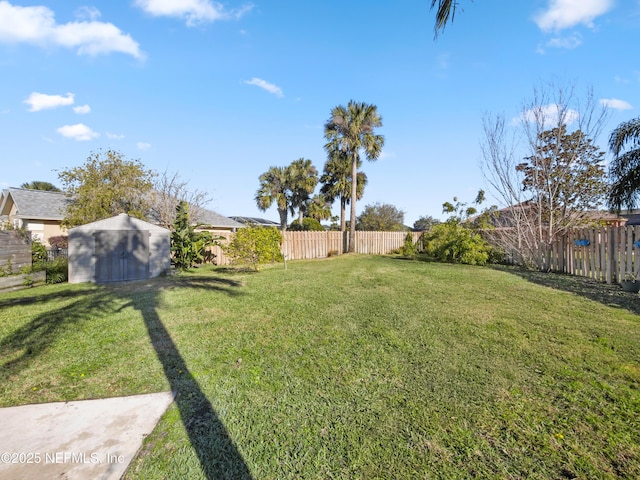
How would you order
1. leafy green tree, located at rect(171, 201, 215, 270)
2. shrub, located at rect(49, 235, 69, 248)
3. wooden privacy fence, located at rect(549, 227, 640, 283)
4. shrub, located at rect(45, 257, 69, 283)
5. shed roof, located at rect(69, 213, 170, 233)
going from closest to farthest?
1. wooden privacy fence, located at rect(549, 227, 640, 283)
2. shrub, located at rect(45, 257, 69, 283)
3. shed roof, located at rect(69, 213, 170, 233)
4. leafy green tree, located at rect(171, 201, 215, 270)
5. shrub, located at rect(49, 235, 69, 248)

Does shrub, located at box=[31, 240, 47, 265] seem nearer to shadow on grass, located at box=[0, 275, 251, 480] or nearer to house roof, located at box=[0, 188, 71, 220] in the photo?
shadow on grass, located at box=[0, 275, 251, 480]

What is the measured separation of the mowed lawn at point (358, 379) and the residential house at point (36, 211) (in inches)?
571

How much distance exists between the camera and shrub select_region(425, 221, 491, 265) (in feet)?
37.6

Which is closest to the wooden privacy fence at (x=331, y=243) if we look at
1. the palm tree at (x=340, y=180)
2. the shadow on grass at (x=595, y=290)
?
the palm tree at (x=340, y=180)

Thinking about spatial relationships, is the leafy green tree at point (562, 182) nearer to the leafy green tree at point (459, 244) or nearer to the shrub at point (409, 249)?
the leafy green tree at point (459, 244)

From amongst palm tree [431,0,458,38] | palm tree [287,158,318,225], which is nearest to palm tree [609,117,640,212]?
palm tree [431,0,458,38]

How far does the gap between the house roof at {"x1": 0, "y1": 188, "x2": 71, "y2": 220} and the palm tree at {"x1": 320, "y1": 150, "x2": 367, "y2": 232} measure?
55.2 ft

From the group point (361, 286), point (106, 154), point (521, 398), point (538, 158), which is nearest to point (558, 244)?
point (538, 158)

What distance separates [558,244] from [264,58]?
37.4ft

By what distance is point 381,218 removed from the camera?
29.9 meters

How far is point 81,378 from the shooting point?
2990mm

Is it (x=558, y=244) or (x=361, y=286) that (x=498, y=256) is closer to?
(x=558, y=244)

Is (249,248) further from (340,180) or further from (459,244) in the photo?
(340,180)

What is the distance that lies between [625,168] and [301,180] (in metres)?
22.3
